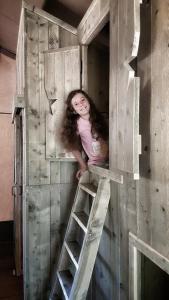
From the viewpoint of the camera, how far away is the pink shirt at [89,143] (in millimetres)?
2113

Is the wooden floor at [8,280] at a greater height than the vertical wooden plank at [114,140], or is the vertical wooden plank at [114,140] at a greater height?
the vertical wooden plank at [114,140]

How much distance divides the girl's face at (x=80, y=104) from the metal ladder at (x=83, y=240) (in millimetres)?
496

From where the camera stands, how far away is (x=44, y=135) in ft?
7.41

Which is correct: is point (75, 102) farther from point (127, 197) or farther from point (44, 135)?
point (127, 197)

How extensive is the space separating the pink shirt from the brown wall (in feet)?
7.10

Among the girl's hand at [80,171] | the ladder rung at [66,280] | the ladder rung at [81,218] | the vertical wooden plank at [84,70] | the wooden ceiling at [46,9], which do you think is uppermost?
the wooden ceiling at [46,9]

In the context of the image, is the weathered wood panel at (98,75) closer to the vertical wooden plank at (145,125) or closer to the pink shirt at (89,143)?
the pink shirt at (89,143)

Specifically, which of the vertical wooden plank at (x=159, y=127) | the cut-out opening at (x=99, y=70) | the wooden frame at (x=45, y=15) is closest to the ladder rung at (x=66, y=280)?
the vertical wooden plank at (x=159, y=127)

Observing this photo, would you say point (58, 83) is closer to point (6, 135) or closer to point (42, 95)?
point (42, 95)

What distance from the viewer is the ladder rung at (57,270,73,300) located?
70.9 inches

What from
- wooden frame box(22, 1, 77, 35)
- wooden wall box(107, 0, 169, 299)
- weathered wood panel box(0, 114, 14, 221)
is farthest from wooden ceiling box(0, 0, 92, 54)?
weathered wood panel box(0, 114, 14, 221)

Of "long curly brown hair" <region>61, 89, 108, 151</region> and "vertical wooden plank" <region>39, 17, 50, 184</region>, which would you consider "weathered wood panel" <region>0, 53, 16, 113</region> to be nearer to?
"vertical wooden plank" <region>39, 17, 50, 184</region>

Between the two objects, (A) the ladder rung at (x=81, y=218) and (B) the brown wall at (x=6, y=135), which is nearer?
(A) the ladder rung at (x=81, y=218)

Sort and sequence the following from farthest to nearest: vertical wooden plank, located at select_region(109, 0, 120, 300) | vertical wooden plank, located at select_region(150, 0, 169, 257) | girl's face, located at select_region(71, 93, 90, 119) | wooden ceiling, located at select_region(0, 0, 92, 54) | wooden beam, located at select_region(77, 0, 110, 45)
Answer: wooden ceiling, located at select_region(0, 0, 92, 54) → girl's face, located at select_region(71, 93, 90, 119) → wooden beam, located at select_region(77, 0, 110, 45) → vertical wooden plank, located at select_region(109, 0, 120, 300) → vertical wooden plank, located at select_region(150, 0, 169, 257)
